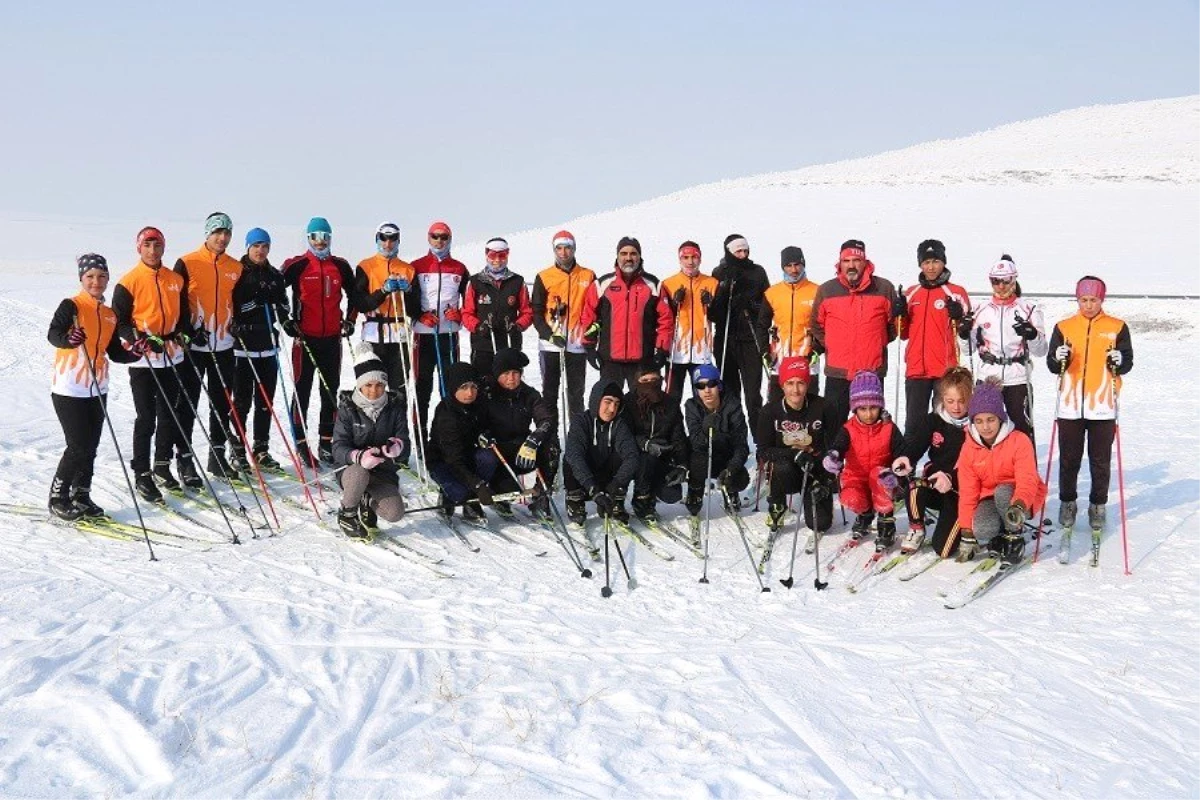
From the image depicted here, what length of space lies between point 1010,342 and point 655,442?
2.60 metres

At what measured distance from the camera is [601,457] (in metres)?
7.24

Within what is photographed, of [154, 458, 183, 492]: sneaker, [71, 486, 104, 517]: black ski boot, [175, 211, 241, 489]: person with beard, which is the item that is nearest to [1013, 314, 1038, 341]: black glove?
[175, 211, 241, 489]: person with beard

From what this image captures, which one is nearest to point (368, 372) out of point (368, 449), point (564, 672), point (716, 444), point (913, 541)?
point (368, 449)

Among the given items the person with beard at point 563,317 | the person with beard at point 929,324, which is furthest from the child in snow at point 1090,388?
the person with beard at point 563,317

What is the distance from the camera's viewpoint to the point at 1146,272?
24484 mm

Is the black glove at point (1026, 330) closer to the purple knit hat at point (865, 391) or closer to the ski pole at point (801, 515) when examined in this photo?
the purple knit hat at point (865, 391)

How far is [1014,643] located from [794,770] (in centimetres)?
194

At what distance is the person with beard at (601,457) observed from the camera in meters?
7.00

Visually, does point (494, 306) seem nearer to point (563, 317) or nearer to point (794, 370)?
point (563, 317)

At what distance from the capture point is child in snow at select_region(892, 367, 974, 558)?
6.44 metres

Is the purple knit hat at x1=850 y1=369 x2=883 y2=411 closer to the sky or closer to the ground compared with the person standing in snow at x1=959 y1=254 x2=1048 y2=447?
closer to the ground

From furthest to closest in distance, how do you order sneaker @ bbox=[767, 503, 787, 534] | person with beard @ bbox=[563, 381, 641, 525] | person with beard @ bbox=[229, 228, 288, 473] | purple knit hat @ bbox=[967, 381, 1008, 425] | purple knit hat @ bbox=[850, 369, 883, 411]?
person with beard @ bbox=[229, 228, 288, 473]
person with beard @ bbox=[563, 381, 641, 525]
sneaker @ bbox=[767, 503, 787, 534]
purple knit hat @ bbox=[850, 369, 883, 411]
purple knit hat @ bbox=[967, 381, 1008, 425]

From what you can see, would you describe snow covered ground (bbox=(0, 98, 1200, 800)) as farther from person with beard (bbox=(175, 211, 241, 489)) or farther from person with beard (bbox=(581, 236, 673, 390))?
person with beard (bbox=(581, 236, 673, 390))

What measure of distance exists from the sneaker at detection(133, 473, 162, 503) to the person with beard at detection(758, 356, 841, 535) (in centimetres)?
437
